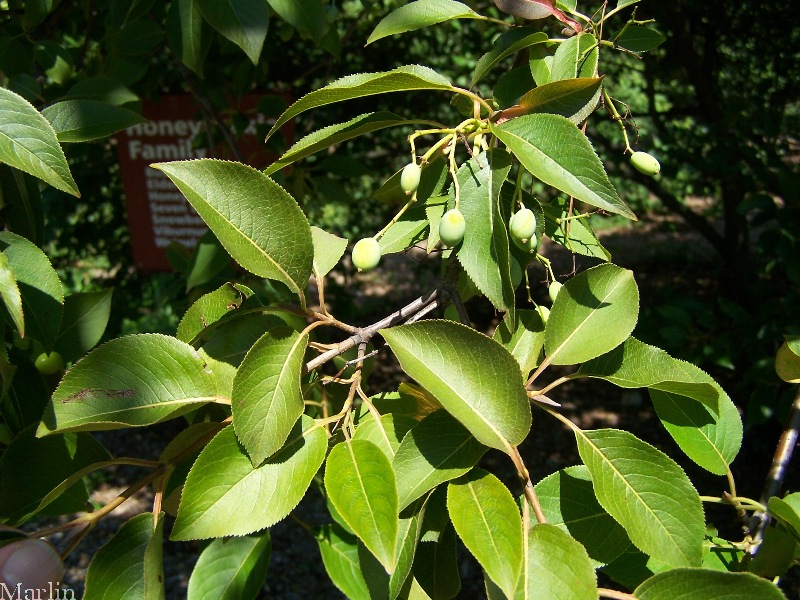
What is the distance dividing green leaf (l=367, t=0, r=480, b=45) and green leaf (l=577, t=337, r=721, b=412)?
36 centimetres

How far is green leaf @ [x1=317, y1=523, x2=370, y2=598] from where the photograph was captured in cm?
85

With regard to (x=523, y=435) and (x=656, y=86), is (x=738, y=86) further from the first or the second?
(x=523, y=435)

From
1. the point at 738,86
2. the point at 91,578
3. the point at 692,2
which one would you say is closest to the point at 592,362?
the point at 91,578

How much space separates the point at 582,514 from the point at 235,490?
31 cm

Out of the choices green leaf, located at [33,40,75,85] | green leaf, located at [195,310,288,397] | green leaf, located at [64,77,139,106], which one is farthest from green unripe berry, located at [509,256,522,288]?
green leaf, located at [33,40,75,85]

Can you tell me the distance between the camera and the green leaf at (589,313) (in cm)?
62

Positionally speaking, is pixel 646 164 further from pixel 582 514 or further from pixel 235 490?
pixel 235 490

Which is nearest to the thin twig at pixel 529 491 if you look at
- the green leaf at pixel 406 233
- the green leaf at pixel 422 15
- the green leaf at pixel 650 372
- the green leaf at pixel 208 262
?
the green leaf at pixel 650 372

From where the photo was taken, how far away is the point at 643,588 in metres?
0.56

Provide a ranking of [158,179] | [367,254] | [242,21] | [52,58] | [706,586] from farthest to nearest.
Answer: [158,179]
[52,58]
[242,21]
[367,254]
[706,586]

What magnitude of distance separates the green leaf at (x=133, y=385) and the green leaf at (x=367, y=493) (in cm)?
14

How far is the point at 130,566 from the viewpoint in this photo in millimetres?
631

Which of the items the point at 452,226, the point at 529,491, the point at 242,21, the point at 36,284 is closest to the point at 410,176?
the point at 452,226

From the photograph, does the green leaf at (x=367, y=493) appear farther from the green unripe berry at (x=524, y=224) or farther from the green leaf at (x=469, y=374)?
the green unripe berry at (x=524, y=224)
